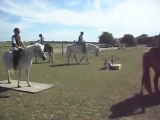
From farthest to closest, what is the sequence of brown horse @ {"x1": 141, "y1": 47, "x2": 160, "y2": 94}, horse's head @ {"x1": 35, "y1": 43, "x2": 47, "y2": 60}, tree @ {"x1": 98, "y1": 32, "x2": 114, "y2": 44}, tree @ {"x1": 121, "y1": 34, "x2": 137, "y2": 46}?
tree @ {"x1": 98, "y1": 32, "x2": 114, "y2": 44} < tree @ {"x1": 121, "y1": 34, "x2": 137, "y2": 46} < horse's head @ {"x1": 35, "y1": 43, "x2": 47, "y2": 60} < brown horse @ {"x1": 141, "y1": 47, "x2": 160, "y2": 94}

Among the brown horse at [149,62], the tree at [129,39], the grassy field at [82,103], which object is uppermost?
the tree at [129,39]

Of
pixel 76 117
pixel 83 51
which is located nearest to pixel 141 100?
pixel 76 117

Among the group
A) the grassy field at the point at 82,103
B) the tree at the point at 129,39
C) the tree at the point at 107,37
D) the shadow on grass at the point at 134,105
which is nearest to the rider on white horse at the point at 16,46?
the grassy field at the point at 82,103

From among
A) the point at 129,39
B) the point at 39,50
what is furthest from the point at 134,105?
the point at 129,39

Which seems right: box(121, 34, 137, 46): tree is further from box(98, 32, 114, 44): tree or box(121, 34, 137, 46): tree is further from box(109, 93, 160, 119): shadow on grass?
box(109, 93, 160, 119): shadow on grass

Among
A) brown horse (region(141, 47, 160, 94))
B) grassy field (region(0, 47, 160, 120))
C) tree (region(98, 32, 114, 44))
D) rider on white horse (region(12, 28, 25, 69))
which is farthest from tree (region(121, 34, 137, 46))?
brown horse (region(141, 47, 160, 94))

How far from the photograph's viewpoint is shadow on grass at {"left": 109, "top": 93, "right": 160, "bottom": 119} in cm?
932

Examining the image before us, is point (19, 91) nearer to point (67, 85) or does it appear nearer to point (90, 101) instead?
point (67, 85)

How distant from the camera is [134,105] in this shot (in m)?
10.2

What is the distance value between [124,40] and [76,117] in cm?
6913

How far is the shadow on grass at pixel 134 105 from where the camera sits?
9.32 m

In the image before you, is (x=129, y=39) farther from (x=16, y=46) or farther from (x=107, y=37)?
(x=16, y=46)

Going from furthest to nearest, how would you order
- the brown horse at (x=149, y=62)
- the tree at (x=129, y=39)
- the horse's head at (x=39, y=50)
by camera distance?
the tree at (x=129, y=39) → the horse's head at (x=39, y=50) → the brown horse at (x=149, y=62)

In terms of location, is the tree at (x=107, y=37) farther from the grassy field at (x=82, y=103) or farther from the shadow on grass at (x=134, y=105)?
the shadow on grass at (x=134, y=105)
